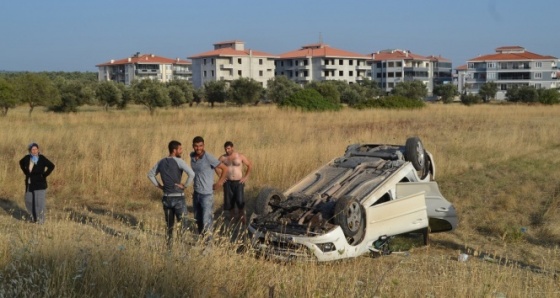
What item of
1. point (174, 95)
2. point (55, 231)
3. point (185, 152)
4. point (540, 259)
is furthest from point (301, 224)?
point (174, 95)

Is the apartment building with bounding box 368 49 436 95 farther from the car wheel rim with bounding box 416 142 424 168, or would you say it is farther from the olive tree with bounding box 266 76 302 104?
the car wheel rim with bounding box 416 142 424 168

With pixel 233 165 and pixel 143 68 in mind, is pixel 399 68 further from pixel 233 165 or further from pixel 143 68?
pixel 233 165

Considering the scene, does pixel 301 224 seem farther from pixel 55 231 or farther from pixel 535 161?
pixel 535 161

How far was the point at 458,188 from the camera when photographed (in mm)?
13367

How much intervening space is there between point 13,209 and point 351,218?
6822mm

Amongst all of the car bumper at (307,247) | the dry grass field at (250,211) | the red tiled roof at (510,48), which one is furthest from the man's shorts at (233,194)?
the red tiled roof at (510,48)

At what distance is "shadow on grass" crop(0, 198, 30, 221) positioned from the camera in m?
10.5

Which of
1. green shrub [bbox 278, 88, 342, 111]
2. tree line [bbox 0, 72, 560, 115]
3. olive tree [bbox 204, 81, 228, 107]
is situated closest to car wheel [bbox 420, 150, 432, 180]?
green shrub [bbox 278, 88, 342, 111]

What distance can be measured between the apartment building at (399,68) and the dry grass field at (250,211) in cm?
8531

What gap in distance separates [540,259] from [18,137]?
1700cm

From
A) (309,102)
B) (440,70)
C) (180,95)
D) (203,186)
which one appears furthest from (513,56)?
(203,186)

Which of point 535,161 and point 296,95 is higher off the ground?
point 296,95

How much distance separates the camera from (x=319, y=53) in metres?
105

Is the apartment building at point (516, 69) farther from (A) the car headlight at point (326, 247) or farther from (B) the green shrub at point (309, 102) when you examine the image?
(A) the car headlight at point (326, 247)
